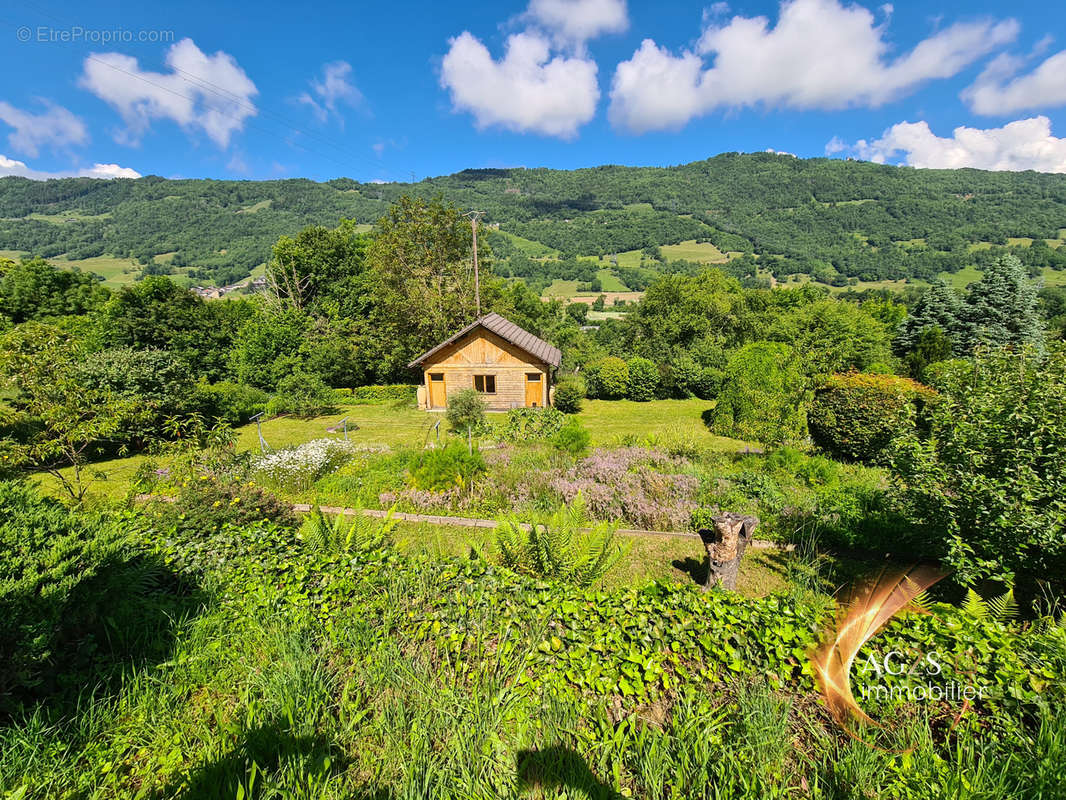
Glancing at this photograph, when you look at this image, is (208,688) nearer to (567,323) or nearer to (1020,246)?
(567,323)

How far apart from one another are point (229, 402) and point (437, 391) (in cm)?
898

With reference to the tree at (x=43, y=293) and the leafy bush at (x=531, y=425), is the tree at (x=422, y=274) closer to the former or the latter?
the leafy bush at (x=531, y=425)

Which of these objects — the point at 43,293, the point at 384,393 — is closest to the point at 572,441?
the point at 384,393

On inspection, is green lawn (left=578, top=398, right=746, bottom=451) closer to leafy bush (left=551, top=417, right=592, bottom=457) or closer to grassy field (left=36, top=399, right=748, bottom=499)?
grassy field (left=36, top=399, right=748, bottom=499)

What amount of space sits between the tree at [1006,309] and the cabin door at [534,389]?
23.2 metres

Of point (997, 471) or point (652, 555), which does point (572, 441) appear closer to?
point (652, 555)

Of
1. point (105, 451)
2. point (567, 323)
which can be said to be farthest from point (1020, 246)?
point (105, 451)

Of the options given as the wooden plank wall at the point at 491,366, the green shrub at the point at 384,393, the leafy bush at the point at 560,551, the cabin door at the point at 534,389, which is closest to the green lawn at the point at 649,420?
the cabin door at the point at 534,389

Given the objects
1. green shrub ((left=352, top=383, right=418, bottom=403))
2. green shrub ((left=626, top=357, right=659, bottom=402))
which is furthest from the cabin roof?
green shrub ((left=626, top=357, right=659, bottom=402))

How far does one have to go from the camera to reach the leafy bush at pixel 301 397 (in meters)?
19.5

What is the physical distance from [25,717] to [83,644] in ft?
1.69

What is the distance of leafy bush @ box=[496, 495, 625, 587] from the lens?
495 cm

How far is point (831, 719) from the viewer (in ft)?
8.64

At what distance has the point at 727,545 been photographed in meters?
5.11
